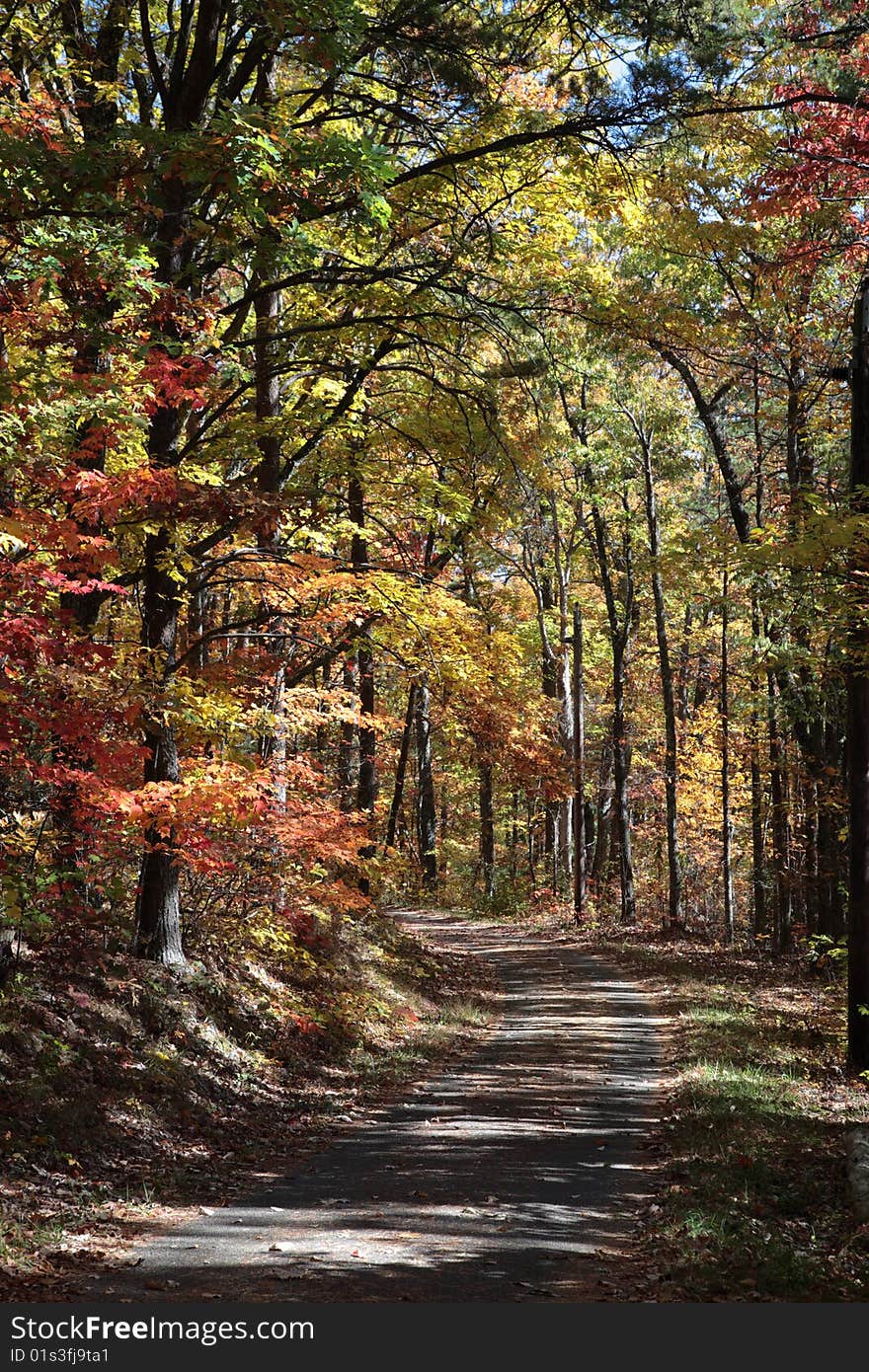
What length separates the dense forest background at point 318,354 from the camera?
7.49m

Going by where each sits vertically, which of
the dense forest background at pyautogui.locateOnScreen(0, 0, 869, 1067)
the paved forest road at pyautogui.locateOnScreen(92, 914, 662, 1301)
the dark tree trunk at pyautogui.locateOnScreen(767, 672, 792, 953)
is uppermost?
the dense forest background at pyautogui.locateOnScreen(0, 0, 869, 1067)

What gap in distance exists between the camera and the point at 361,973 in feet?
48.6

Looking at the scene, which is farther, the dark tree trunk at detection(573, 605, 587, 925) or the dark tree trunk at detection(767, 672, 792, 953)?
the dark tree trunk at detection(573, 605, 587, 925)

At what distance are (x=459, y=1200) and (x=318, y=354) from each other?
974 centimetres

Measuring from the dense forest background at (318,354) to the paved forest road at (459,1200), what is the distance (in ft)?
8.76

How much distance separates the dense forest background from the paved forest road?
105 inches

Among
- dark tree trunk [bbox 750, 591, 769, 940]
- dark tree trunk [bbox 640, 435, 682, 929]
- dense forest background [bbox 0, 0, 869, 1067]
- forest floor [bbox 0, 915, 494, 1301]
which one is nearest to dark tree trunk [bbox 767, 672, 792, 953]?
dark tree trunk [bbox 750, 591, 769, 940]

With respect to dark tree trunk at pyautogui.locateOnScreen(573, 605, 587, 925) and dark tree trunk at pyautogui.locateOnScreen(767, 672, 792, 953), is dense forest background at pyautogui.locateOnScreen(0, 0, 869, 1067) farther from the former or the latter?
dark tree trunk at pyautogui.locateOnScreen(573, 605, 587, 925)

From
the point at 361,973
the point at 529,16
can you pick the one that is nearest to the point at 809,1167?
Result: the point at 361,973

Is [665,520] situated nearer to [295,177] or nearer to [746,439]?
[746,439]

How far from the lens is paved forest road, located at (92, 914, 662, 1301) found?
541cm

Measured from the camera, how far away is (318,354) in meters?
13.0

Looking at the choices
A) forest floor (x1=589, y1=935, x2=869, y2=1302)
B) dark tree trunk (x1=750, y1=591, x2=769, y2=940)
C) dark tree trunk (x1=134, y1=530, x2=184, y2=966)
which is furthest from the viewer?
dark tree trunk (x1=750, y1=591, x2=769, y2=940)

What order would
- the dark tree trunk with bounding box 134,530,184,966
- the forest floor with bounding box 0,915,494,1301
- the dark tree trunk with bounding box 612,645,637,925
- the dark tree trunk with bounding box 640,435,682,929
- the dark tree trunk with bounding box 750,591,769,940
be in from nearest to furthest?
the forest floor with bounding box 0,915,494,1301
the dark tree trunk with bounding box 134,530,184,966
the dark tree trunk with bounding box 750,591,769,940
the dark tree trunk with bounding box 640,435,682,929
the dark tree trunk with bounding box 612,645,637,925
